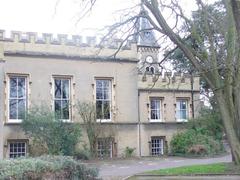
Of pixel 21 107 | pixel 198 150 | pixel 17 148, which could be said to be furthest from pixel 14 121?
pixel 198 150

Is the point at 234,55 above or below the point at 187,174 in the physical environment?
above

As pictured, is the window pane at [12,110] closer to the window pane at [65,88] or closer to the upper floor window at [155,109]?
the window pane at [65,88]

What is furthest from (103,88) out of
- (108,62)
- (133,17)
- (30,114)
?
(133,17)

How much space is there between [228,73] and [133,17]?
4045 mm

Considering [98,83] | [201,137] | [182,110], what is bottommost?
[201,137]

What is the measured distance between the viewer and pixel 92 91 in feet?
94.5

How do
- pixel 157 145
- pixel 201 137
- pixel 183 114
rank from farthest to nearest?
pixel 183 114
pixel 157 145
pixel 201 137

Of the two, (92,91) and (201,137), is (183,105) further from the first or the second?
(92,91)

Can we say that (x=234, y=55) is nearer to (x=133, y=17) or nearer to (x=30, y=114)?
(x=133, y=17)

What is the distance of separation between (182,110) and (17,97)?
11731mm

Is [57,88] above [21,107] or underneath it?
above

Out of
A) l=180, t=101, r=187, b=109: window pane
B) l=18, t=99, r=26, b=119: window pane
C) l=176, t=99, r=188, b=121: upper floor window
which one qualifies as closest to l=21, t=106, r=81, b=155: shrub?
l=18, t=99, r=26, b=119: window pane

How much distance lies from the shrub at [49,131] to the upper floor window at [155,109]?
279 inches

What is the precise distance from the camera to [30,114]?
25.2m
